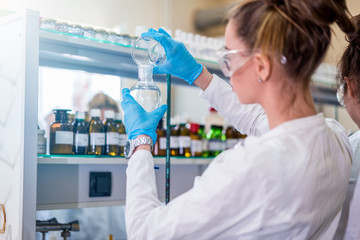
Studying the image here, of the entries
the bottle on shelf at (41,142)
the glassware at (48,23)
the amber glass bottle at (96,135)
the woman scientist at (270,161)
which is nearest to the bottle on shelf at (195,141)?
the amber glass bottle at (96,135)

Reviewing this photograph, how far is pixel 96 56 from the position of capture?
166 cm

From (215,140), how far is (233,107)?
80 cm

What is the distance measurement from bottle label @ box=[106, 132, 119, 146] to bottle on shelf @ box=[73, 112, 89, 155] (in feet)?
0.30

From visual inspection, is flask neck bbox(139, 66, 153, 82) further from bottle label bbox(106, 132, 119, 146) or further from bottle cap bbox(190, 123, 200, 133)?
bottle cap bbox(190, 123, 200, 133)

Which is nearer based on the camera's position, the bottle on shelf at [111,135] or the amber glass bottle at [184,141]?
the bottle on shelf at [111,135]

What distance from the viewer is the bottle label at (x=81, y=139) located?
5.34ft

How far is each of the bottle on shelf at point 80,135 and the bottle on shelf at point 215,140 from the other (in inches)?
31.1

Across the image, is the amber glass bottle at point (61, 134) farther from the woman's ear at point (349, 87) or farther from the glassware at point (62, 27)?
the woman's ear at point (349, 87)

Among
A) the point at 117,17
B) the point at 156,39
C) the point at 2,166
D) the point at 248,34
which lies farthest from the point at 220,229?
the point at 117,17

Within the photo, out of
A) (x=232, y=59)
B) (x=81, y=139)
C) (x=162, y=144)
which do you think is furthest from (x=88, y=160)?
(x=232, y=59)

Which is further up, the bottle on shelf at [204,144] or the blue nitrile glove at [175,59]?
the blue nitrile glove at [175,59]

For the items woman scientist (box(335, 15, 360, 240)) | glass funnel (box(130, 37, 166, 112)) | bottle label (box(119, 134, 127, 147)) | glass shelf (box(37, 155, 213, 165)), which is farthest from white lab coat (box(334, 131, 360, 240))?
bottle label (box(119, 134, 127, 147))

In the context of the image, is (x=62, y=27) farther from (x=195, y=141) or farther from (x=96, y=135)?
(x=195, y=141)

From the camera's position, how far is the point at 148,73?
4.58 feet
